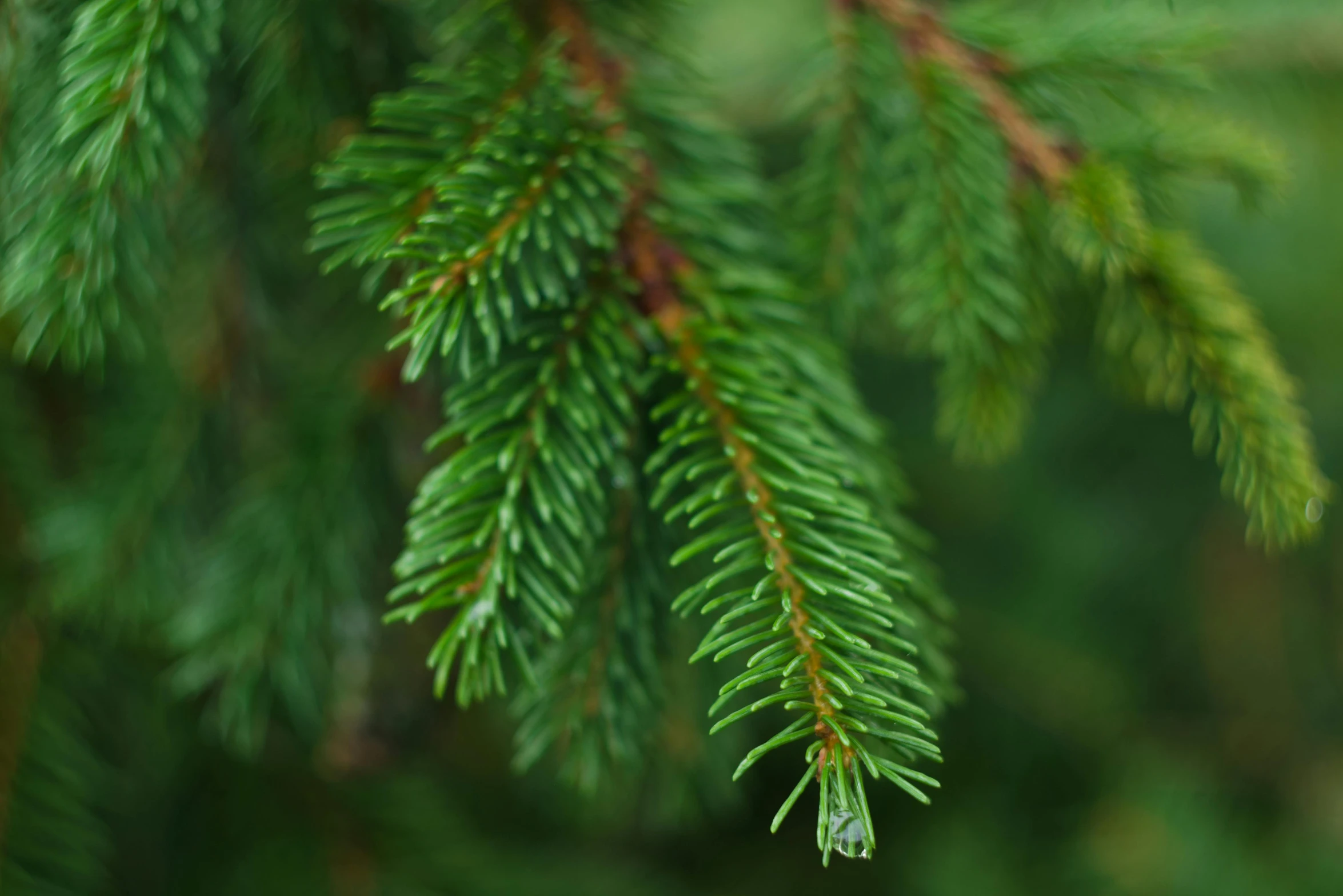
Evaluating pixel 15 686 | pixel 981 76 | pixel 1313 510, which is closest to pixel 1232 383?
pixel 1313 510

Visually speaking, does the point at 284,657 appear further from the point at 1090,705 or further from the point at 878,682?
the point at 1090,705

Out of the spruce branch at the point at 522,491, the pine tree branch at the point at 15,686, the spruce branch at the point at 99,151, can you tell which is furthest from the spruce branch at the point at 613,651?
the pine tree branch at the point at 15,686

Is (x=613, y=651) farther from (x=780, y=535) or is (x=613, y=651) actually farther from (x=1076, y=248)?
(x=1076, y=248)

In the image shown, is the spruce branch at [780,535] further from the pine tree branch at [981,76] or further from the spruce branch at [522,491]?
the pine tree branch at [981,76]

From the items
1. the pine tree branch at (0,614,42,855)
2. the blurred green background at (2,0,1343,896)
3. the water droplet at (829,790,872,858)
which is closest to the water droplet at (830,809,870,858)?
the water droplet at (829,790,872,858)

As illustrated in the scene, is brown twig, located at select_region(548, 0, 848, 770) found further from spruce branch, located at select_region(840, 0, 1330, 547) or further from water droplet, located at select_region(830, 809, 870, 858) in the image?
spruce branch, located at select_region(840, 0, 1330, 547)
